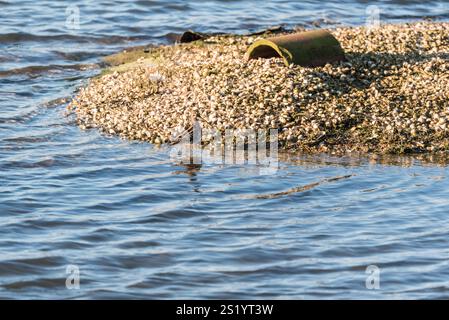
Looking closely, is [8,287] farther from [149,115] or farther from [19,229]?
[149,115]

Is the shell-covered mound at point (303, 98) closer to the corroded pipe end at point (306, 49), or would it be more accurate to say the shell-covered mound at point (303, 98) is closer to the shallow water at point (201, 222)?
the corroded pipe end at point (306, 49)

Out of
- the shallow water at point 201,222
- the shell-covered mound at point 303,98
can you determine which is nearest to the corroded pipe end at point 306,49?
the shell-covered mound at point 303,98

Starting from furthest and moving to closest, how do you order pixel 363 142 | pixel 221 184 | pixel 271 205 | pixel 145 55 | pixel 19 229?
pixel 145 55 → pixel 363 142 → pixel 221 184 → pixel 271 205 → pixel 19 229

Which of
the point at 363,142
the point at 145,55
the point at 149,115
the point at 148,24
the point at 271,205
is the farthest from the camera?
the point at 148,24

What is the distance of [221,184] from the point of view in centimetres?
1009

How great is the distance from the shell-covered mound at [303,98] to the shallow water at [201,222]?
338mm

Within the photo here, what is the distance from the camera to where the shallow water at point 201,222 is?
777cm

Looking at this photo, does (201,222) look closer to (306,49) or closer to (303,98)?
(303,98)

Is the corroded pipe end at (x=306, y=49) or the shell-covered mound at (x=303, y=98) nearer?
the shell-covered mound at (x=303, y=98)

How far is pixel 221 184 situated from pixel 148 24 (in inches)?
366

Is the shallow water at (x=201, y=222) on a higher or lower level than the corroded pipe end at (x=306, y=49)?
lower

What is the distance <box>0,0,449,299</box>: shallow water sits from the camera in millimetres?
7773

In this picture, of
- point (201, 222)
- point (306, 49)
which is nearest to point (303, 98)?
point (306, 49)
